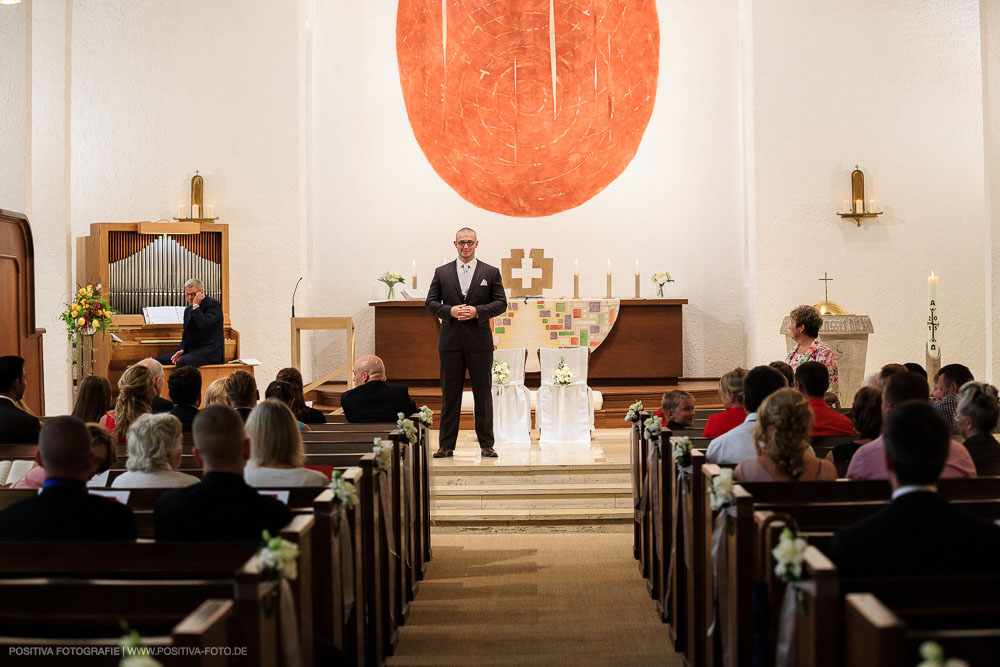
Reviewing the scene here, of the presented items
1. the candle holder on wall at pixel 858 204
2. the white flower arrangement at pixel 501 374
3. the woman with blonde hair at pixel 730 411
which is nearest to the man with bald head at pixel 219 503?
the woman with blonde hair at pixel 730 411

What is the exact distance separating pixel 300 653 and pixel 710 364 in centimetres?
864

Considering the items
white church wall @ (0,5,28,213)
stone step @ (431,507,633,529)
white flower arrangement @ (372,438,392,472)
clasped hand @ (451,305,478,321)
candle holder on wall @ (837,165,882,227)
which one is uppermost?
white church wall @ (0,5,28,213)

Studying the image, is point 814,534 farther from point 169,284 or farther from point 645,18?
point 645,18

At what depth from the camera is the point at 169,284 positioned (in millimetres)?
9289

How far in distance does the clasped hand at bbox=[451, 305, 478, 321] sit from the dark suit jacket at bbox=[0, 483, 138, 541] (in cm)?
418

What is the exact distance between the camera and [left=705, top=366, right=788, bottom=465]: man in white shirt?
3.61 m

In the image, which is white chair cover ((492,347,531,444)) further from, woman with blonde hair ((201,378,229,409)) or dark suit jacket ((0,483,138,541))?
dark suit jacket ((0,483,138,541))

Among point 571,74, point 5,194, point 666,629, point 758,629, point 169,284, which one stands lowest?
point 666,629

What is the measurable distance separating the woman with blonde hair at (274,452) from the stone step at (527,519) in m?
2.94

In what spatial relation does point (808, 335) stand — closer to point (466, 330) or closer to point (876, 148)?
point (466, 330)

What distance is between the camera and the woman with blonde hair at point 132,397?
171 inches

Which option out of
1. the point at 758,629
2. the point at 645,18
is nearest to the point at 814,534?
the point at 758,629

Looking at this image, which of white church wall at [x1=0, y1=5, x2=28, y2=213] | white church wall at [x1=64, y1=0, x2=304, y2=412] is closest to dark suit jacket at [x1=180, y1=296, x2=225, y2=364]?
white church wall at [x1=64, y1=0, x2=304, y2=412]

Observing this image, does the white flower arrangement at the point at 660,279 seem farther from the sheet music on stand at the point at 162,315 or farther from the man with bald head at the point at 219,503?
the man with bald head at the point at 219,503
